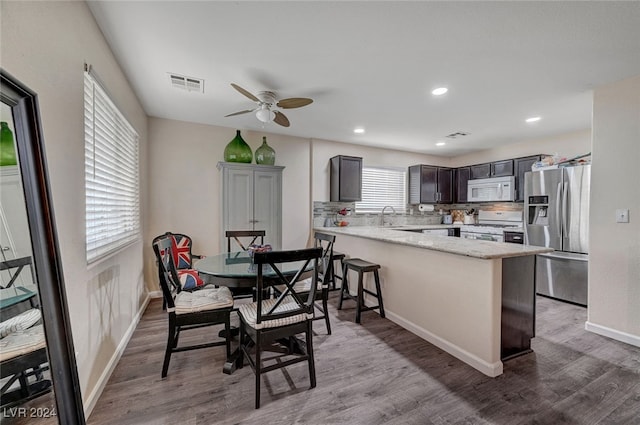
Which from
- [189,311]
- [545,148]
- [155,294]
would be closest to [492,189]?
[545,148]

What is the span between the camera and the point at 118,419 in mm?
1588

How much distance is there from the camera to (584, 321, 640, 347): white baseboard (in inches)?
97.1

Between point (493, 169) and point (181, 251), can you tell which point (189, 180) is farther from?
point (493, 169)

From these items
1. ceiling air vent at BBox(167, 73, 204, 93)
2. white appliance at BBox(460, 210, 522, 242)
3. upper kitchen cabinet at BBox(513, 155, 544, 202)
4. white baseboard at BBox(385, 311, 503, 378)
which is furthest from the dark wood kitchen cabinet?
ceiling air vent at BBox(167, 73, 204, 93)

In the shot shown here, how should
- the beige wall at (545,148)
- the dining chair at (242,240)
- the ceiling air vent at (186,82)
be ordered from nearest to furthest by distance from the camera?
the ceiling air vent at (186,82), the dining chair at (242,240), the beige wall at (545,148)

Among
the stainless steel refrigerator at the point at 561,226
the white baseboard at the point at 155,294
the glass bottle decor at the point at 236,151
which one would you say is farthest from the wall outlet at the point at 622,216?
the white baseboard at the point at 155,294

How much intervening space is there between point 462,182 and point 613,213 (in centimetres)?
323

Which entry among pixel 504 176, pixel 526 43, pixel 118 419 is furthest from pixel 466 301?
pixel 504 176

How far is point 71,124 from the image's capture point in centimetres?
152

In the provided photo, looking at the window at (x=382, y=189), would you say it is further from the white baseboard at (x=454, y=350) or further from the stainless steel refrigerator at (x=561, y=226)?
the white baseboard at (x=454, y=350)

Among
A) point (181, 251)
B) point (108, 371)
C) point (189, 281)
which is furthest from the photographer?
point (181, 251)

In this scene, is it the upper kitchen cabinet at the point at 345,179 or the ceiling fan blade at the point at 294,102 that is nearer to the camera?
the ceiling fan blade at the point at 294,102

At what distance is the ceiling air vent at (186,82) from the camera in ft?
8.42

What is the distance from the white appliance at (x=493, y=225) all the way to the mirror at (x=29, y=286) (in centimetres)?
550
